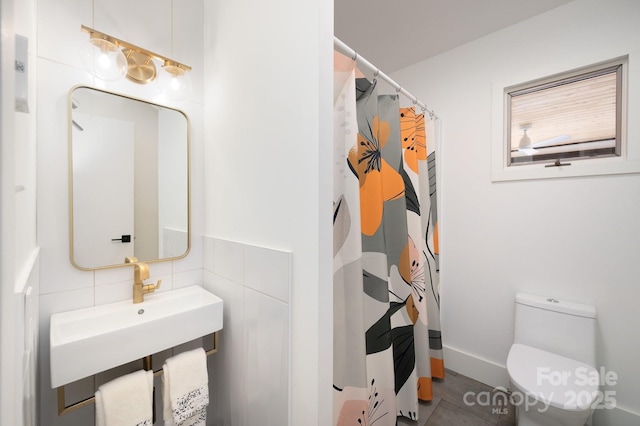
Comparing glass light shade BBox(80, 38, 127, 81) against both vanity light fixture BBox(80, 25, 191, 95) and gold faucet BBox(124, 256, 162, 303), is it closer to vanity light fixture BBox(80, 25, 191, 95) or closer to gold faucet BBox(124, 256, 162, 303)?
vanity light fixture BBox(80, 25, 191, 95)

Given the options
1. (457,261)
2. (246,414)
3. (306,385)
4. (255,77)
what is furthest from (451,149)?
(246,414)

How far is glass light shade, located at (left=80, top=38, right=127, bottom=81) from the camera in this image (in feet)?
3.40

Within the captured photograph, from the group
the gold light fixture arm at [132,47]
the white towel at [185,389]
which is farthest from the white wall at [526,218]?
the white towel at [185,389]

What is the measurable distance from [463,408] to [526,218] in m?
1.37

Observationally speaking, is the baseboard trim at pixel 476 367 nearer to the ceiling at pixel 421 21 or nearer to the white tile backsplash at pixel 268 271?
the white tile backsplash at pixel 268 271

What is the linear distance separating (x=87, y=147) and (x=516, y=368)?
2.44 m

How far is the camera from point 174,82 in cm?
127

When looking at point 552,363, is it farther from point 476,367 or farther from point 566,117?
point 566,117

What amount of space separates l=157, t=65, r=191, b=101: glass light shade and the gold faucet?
0.87 meters

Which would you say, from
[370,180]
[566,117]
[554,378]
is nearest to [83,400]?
[370,180]

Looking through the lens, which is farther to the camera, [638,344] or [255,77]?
[638,344]

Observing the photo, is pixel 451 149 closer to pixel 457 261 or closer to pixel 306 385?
pixel 457 261

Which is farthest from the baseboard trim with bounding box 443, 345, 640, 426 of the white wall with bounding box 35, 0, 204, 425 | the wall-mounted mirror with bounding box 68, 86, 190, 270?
the white wall with bounding box 35, 0, 204, 425

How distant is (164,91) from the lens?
1.28 m
